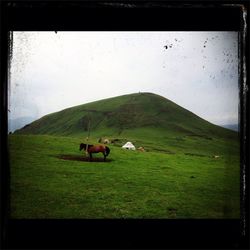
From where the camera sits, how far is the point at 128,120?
290 ft

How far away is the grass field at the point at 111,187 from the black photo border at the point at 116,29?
104 centimetres

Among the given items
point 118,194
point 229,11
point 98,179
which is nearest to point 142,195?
point 118,194

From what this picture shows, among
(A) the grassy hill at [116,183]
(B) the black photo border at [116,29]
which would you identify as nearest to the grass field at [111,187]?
(A) the grassy hill at [116,183]

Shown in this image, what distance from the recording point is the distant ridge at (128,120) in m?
80.6

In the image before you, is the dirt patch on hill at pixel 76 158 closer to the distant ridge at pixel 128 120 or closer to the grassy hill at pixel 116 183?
the grassy hill at pixel 116 183

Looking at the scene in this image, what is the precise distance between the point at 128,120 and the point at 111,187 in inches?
2757

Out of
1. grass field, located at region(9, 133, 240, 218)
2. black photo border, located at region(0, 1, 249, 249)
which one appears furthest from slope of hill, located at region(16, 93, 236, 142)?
black photo border, located at region(0, 1, 249, 249)

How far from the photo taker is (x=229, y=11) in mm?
6113

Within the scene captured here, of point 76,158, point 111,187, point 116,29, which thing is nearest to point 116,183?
point 111,187

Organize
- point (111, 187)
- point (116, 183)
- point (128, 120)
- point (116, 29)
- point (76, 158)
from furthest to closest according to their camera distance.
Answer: point (128, 120), point (76, 158), point (111, 187), point (116, 183), point (116, 29)

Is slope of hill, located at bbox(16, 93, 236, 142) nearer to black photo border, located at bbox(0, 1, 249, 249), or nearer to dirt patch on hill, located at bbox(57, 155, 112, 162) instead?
dirt patch on hill, located at bbox(57, 155, 112, 162)

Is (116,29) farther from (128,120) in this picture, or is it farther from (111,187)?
A: (128,120)

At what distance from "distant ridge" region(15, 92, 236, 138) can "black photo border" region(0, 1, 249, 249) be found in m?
66.3

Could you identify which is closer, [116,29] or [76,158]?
[116,29]
